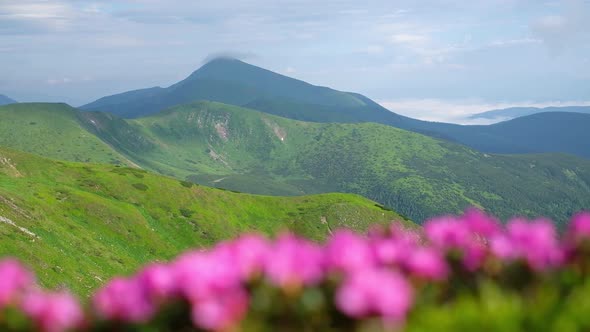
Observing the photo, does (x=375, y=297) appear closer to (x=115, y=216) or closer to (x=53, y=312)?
(x=53, y=312)

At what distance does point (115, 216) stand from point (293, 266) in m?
106

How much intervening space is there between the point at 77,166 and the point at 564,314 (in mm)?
146443

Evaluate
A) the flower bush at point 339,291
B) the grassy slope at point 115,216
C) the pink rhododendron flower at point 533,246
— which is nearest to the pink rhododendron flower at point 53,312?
the flower bush at point 339,291

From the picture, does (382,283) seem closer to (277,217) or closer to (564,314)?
(564,314)

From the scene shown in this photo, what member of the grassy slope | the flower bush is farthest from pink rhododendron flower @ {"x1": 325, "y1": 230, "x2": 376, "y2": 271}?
the grassy slope

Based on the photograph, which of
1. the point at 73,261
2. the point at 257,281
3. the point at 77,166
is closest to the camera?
the point at 257,281

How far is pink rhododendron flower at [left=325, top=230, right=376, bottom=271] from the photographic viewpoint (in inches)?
233

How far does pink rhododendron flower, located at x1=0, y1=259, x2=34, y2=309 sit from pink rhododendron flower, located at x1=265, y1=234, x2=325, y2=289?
2531mm

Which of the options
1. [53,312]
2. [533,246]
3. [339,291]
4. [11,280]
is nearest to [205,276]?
[339,291]

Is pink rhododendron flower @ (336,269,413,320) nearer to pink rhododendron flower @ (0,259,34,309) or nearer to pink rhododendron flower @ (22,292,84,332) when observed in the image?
pink rhododendron flower @ (22,292,84,332)

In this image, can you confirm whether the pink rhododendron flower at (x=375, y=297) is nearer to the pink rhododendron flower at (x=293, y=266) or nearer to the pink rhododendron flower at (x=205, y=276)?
the pink rhododendron flower at (x=293, y=266)

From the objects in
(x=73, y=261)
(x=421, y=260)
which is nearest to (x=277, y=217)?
(x=73, y=261)

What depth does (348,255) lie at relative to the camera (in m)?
5.95

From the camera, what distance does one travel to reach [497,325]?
194 inches
